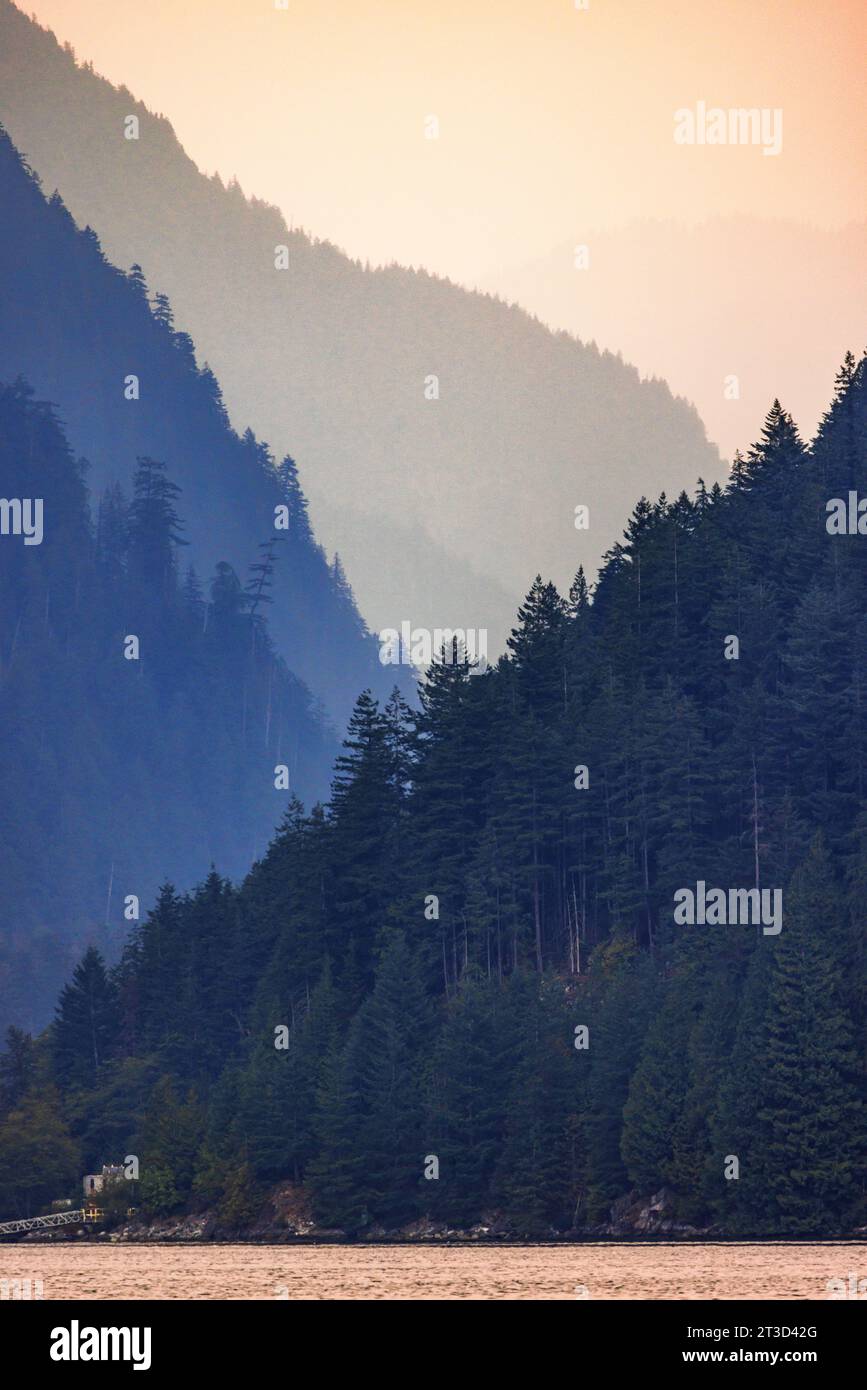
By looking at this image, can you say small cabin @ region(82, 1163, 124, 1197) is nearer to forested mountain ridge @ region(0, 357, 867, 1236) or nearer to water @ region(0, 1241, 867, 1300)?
forested mountain ridge @ region(0, 357, 867, 1236)

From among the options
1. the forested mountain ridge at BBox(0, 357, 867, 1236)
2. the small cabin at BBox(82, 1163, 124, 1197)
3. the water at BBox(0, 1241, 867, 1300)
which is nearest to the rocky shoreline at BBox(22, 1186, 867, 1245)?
the forested mountain ridge at BBox(0, 357, 867, 1236)

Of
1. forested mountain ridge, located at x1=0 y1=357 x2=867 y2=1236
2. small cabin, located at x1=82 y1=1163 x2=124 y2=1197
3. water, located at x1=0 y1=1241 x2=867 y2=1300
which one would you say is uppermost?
forested mountain ridge, located at x1=0 y1=357 x2=867 y2=1236

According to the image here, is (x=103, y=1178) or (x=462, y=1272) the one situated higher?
(x=462, y=1272)

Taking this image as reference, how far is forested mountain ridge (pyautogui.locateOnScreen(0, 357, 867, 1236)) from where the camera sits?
3135 inches

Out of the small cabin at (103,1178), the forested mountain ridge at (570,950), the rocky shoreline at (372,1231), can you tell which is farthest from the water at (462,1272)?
the small cabin at (103,1178)

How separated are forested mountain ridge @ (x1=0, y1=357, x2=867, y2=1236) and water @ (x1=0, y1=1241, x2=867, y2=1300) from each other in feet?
27.4

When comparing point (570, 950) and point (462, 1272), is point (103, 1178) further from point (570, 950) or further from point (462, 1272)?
point (462, 1272)

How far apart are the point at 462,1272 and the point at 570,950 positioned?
42.9m

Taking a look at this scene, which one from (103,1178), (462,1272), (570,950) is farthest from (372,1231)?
(103,1178)

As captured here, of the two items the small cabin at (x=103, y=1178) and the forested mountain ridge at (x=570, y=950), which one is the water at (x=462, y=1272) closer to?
the forested mountain ridge at (x=570, y=950)

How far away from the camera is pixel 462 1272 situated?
59938mm

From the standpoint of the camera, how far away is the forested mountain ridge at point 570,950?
7962 centimetres
